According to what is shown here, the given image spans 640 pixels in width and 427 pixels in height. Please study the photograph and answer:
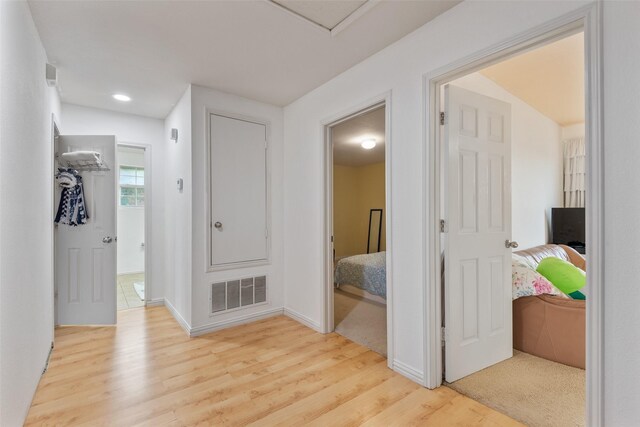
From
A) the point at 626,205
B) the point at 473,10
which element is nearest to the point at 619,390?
the point at 626,205

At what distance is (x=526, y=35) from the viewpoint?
61.0 inches

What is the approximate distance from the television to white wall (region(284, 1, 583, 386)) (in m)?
3.61

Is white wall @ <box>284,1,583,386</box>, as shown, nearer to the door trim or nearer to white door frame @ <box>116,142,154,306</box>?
the door trim

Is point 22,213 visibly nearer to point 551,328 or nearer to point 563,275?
point 551,328

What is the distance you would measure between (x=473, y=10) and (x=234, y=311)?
10.9ft

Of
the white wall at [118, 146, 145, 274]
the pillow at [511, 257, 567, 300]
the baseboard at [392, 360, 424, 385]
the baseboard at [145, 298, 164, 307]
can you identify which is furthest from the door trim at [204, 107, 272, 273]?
the white wall at [118, 146, 145, 274]

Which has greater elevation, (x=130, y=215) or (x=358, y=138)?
(x=358, y=138)

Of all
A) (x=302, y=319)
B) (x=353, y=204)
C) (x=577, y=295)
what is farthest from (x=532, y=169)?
(x=353, y=204)

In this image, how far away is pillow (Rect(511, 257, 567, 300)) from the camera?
2.43 m

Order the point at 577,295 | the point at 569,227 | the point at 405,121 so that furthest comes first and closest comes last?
1. the point at 569,227
2. the point at 577,295
3. the point at 405,121

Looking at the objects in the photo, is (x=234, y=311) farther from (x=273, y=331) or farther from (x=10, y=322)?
(x=10, y=322)

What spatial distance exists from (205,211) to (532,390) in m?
3.10

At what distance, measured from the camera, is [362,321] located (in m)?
3.36

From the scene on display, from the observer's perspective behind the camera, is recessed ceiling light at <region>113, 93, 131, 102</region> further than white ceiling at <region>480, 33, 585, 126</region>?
Yes
